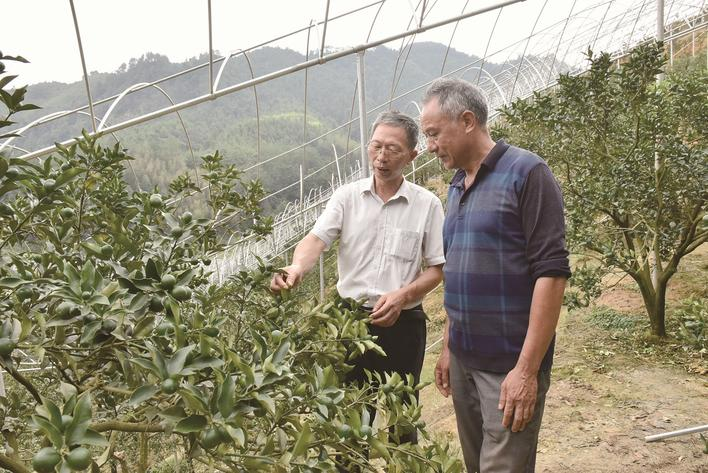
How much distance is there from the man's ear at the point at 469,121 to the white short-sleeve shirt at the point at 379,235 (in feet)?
2.46

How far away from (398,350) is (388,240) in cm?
58

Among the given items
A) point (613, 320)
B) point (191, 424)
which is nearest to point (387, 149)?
point (191, 424)

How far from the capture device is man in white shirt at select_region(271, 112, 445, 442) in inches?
112

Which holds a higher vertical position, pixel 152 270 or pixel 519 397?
pixel 152 270

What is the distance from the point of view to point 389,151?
2842 mm

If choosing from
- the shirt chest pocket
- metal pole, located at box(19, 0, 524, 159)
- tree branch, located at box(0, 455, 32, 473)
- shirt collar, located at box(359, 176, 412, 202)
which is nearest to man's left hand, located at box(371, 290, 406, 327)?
the shirt chest pocket

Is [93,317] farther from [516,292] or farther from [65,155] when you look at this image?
[516,292]

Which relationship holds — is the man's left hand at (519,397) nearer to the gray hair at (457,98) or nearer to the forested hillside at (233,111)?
the gray hair at (457,98)

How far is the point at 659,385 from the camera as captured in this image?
509 centimetres

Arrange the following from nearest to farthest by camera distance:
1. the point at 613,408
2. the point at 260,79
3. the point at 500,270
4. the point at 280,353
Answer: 1. the point at 280,353
2. the point at 500,270
3. the point at 260,79
4. the point at 613,408

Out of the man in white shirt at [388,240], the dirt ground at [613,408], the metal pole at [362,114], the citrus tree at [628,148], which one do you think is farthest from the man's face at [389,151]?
the citrus tree at [628,148]

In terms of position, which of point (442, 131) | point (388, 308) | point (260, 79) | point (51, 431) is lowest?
point (388, 308)

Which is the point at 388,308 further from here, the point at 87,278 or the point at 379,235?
the point at 87,278

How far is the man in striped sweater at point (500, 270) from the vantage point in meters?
2.07
